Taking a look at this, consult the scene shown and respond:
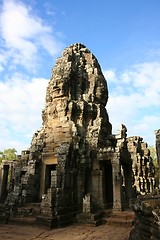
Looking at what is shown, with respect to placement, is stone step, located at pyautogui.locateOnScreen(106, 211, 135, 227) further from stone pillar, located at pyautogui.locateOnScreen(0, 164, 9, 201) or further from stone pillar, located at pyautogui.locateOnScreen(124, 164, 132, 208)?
stone pillar, located at pyautogui.locateOnScreen(0, 164, 9, 201)

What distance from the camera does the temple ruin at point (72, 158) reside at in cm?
1085

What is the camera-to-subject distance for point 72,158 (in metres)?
12.0

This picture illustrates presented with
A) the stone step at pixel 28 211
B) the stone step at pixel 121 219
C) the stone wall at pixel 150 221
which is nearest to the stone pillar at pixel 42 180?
the stone step at pixel 28 211

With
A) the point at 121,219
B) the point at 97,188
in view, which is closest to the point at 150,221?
the point at 121,219

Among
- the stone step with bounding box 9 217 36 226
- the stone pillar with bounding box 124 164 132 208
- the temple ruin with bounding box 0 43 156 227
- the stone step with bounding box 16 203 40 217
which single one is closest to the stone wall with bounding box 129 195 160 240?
the temple ruin with bounding box 0 43 156 227

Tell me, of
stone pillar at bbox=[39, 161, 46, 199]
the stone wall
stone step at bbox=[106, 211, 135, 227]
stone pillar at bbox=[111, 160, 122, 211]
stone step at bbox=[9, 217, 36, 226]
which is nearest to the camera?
the stone wall

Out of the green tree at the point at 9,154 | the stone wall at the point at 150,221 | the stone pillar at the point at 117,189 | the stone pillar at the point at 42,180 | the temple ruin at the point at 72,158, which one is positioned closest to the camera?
the stone wall at the point at 150,221

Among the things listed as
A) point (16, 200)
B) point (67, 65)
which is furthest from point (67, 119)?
point (16, 200)

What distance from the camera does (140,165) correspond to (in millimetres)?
22656

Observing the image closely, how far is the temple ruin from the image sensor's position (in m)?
10.9

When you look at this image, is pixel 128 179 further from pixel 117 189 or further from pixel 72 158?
pixel 72 158

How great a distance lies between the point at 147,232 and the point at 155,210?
811 mm

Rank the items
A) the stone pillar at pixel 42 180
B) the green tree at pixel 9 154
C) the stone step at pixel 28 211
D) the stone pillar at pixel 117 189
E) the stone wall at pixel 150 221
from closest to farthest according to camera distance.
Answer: the stone wall at pixel 150 221, the stone step at pixel 28 211, the stone pillar at pixel 117 189, the stone pillar at pixel 42 180, the green tree at pixel 9 154

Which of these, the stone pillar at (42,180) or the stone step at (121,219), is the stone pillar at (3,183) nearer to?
the stone pillar at (42,180)
